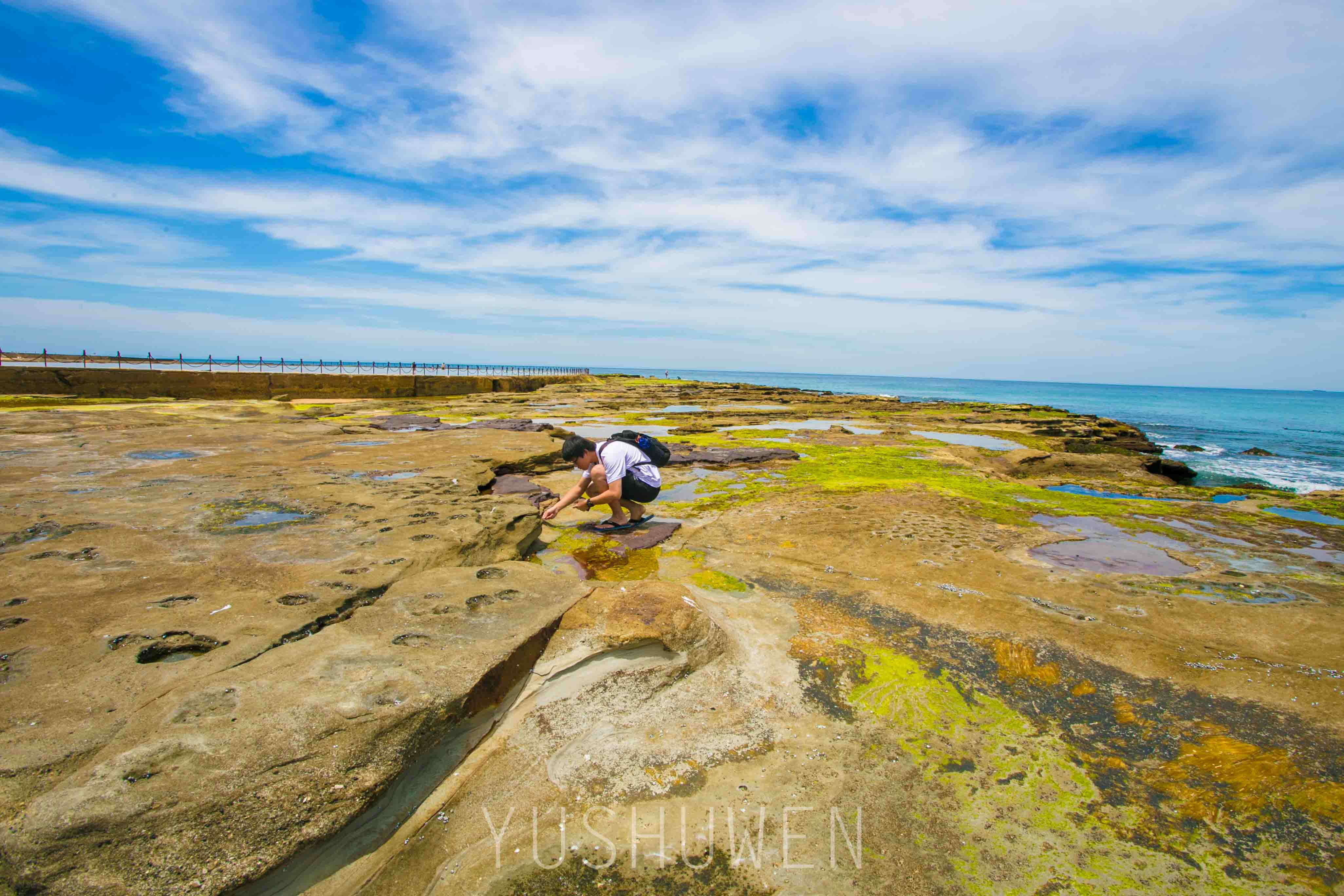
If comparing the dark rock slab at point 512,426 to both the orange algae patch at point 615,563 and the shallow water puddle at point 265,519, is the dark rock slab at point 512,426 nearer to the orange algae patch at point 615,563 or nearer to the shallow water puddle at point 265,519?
the shallow water puddle at point 265,519

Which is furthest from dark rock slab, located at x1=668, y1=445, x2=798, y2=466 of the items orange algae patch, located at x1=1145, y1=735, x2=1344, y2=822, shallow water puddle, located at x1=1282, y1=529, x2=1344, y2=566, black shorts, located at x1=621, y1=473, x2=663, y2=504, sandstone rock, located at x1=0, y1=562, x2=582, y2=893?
orange algae patch, located at x1=1145, y1=735, x2=1344, y2=822

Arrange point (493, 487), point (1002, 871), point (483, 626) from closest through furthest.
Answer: point (1002, 871), point (483, 626), point (493, 487)

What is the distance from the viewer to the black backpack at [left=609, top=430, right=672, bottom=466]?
675 cm

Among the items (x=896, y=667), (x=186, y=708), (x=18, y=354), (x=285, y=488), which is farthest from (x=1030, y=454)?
(x=18, y=354)

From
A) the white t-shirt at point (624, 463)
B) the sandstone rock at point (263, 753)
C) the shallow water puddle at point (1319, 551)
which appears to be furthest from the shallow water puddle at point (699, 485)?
the shallow water puddle at point (1319, 551)

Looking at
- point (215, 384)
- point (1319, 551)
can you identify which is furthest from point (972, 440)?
point (215, 384)

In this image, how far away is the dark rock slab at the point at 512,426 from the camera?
13430 millimetres

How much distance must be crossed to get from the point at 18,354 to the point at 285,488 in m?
49.3

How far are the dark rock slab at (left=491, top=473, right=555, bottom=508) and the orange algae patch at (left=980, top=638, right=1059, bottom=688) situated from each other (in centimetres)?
517

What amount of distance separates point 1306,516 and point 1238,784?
880 centimetres

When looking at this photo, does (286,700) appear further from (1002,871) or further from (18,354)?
(18,354)

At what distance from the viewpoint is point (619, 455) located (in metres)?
6.60

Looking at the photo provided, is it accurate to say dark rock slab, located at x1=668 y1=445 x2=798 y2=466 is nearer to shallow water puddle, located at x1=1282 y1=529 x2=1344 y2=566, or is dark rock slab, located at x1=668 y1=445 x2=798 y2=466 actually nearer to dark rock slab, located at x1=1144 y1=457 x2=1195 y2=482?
shallow water puddle, located at x1=1282 y1=529 x2=1344 y2=566

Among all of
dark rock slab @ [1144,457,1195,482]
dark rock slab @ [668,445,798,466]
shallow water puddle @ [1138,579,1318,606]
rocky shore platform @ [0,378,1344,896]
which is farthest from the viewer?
dark rock slab @ [1144,457,1195,482]
